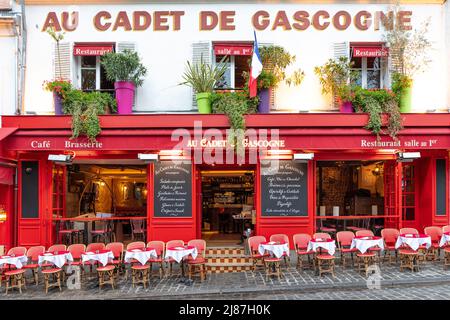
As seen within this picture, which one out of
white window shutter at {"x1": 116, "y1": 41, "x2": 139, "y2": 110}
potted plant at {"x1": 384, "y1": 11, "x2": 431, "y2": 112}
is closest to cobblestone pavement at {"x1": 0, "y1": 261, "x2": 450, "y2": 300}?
potted plant at {"x1": 384, "y1": 11, "x2": 431, "y2": 112}

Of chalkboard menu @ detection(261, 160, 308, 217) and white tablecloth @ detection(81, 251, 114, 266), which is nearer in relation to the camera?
white tablecloth @ detection(81, 251, 114, 266)

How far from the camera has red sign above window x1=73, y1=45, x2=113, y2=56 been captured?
10.8m

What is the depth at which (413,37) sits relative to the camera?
10.8 meters

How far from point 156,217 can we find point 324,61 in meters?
6.52

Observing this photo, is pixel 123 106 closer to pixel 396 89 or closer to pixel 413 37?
pixel 396 89

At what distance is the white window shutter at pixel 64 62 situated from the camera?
10.8m

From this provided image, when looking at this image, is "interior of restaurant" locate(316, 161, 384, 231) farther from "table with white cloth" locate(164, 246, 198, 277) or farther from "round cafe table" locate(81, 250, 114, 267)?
"round cafe table" locate(81, 250, 114, 267)

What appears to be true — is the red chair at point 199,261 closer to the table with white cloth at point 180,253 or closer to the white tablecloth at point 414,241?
the table with white cloth at point 180,253

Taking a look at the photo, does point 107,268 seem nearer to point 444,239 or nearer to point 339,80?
point 339,80

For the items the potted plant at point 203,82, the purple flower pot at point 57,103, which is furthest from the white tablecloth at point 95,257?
the potted plant at point 203,82

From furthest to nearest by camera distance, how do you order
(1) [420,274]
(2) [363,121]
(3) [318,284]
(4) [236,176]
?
1. (4) [236,176]
2. (2) [363,121]
3. (1) [420,274]
4. (3) [318,284]

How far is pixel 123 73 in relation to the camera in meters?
10.2

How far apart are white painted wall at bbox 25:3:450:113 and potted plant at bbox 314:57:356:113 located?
0.94 ft

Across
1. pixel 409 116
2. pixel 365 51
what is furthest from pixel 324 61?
pixel 409 116
